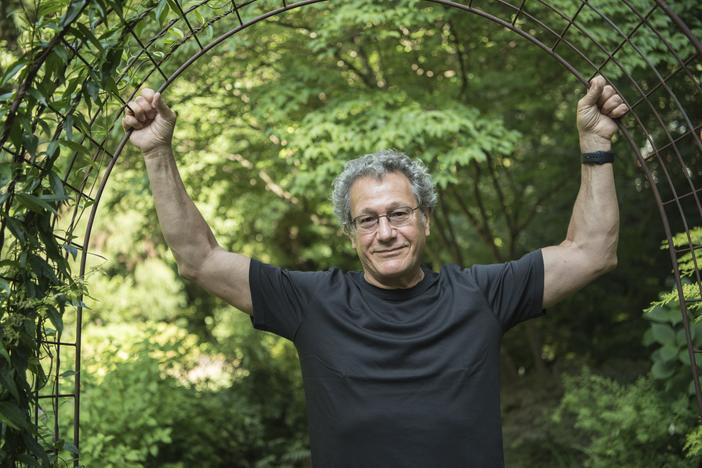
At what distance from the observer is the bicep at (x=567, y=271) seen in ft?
6.58

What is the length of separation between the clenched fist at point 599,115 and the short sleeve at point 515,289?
357 millimetres

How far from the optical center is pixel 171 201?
1.93 meters

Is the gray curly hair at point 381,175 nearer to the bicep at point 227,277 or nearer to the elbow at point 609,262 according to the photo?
the bicep at point 227,277

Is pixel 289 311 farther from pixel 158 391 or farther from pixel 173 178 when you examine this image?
pixel 158 391

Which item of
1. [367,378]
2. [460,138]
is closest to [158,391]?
[460,138]

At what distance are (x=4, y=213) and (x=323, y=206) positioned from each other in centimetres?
448

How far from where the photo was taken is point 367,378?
189cm

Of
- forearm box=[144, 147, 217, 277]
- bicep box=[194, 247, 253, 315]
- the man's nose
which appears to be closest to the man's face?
the man's nose

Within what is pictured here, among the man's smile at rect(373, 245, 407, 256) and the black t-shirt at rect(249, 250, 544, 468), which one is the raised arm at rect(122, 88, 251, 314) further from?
the man's smile at rect(373, 245, 407, 256)

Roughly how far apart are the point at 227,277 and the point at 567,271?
97cm

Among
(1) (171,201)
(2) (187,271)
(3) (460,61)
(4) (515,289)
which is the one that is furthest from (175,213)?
(3) (460,61)

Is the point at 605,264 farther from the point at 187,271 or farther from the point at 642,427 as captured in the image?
the point at 642,427

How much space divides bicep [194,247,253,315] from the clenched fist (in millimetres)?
1045

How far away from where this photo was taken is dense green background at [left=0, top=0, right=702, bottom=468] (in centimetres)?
371
